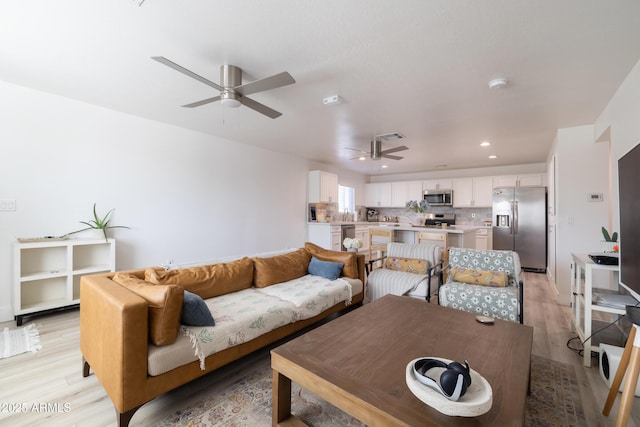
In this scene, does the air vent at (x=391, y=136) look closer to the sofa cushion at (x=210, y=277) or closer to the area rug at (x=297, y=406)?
the sofa cushion at (x=210, y=277)

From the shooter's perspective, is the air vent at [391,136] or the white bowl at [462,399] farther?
the air vent at [391,136]

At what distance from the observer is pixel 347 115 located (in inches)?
141

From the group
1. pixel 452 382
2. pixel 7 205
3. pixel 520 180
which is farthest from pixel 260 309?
pixel 520 180

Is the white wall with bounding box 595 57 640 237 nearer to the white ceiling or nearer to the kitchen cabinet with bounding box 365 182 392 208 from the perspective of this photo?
the white ceiling

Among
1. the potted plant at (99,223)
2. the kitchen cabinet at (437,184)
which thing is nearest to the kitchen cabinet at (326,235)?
the kitchen cabinet at (437,184)

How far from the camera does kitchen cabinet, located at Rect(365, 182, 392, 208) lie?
8.51m

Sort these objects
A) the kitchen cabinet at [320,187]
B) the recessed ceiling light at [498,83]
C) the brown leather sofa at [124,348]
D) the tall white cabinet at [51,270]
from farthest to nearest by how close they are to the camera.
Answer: the kitchen cabinet at [320,187] → the tall white cabinet at [51,270] → the recessed ceiling light at [498,83] → the brown leather sofa at [124,348]

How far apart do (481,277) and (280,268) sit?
7.42ft

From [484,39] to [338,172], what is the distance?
5793 millimetres

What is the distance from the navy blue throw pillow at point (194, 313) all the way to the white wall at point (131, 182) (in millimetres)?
2639

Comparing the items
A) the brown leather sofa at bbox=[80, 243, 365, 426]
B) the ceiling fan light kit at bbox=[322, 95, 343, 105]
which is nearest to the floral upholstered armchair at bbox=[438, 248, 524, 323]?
the brown leather sofa at bbox=[80, 243, 365, 426]

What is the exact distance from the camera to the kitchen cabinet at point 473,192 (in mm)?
6871

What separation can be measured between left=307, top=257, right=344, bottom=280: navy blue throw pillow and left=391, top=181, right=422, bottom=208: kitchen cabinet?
16.5ft

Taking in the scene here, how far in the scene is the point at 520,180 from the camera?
21.3ft
